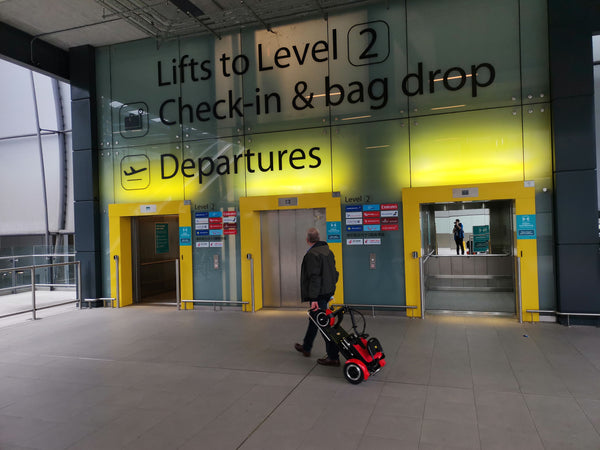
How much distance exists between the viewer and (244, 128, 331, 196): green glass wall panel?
7965 mm

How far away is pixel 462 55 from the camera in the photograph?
23.6ft

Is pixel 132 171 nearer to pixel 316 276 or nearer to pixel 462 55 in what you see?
pixel 316 276

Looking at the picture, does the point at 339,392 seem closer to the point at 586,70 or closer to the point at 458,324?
the point at 458,324

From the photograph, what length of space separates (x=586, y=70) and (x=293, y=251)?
5.67 metres

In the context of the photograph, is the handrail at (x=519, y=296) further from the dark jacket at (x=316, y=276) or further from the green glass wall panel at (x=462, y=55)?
the dark jacket at (x=316, y=276)

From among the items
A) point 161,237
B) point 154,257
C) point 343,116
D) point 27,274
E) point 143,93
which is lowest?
point 27,274

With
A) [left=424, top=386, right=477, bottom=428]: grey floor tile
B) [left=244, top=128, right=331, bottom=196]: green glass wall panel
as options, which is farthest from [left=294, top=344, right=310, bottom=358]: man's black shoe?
[left=244, top=128, right=331, bottom=196]: green glass wall panel

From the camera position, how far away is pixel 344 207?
7.80 metres

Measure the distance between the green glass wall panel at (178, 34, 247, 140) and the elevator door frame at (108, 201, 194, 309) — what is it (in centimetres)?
158

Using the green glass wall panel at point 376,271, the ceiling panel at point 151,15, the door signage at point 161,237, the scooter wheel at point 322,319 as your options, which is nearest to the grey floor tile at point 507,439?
the scooter wheel at point 322,319

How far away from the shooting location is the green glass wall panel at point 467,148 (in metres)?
6.99

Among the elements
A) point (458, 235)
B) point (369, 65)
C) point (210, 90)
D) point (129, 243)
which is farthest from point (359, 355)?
point (129, 243)

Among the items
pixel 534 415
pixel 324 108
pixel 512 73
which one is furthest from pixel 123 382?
pixel 512 73

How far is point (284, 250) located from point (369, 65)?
3.83m
